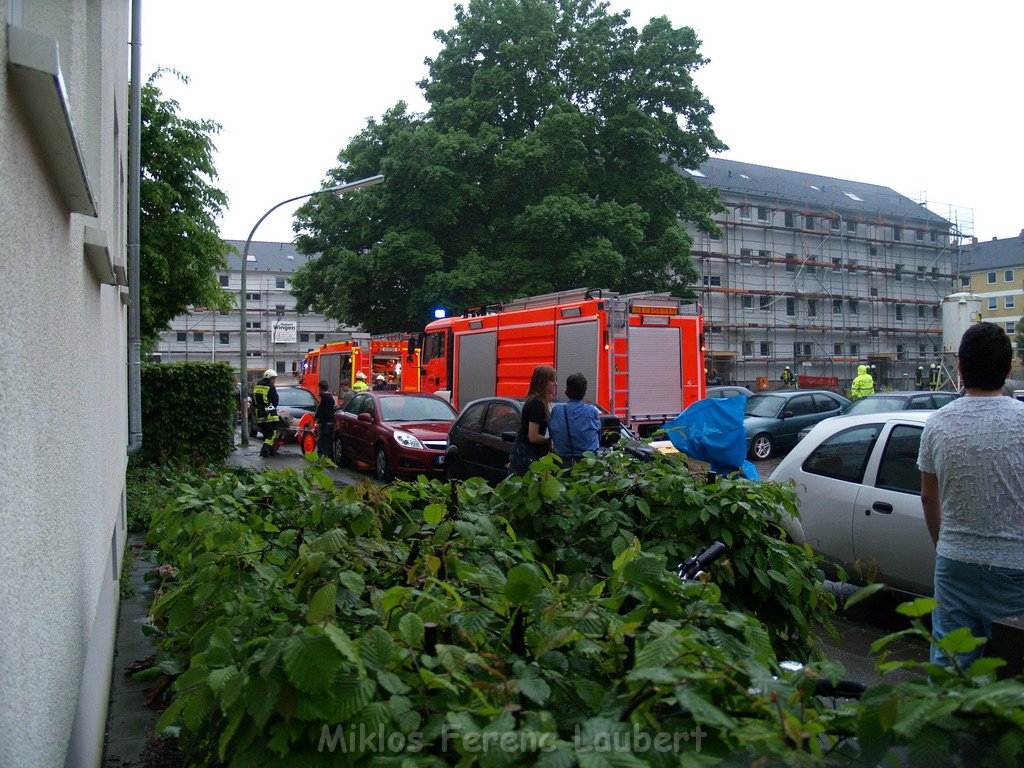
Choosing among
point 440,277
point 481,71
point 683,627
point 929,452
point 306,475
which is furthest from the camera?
point 481,71

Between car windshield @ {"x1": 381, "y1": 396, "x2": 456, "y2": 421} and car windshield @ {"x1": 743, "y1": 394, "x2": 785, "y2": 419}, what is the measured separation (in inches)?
297

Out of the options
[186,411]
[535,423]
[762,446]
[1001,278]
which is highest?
[1001,278]

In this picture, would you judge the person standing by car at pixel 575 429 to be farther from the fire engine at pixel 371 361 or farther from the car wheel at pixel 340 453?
the fire engine at pixel 371 361

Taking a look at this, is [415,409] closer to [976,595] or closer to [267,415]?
[267,415]

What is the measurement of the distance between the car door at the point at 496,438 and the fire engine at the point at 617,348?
441cm

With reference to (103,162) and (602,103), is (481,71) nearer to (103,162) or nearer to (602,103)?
(602,103)

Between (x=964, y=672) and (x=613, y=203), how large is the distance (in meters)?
29.4

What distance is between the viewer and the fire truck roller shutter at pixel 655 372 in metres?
17.1

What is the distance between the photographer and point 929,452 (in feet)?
11.8

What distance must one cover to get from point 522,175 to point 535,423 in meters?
24.0

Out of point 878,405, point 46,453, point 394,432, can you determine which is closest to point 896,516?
point 46,453

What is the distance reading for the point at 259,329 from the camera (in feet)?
296

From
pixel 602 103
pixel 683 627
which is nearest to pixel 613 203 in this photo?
pixel 602 103

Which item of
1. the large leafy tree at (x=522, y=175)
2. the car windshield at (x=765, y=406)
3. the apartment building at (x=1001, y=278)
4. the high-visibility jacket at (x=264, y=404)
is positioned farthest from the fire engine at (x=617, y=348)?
the apartment building at (x=1001, y=278)
